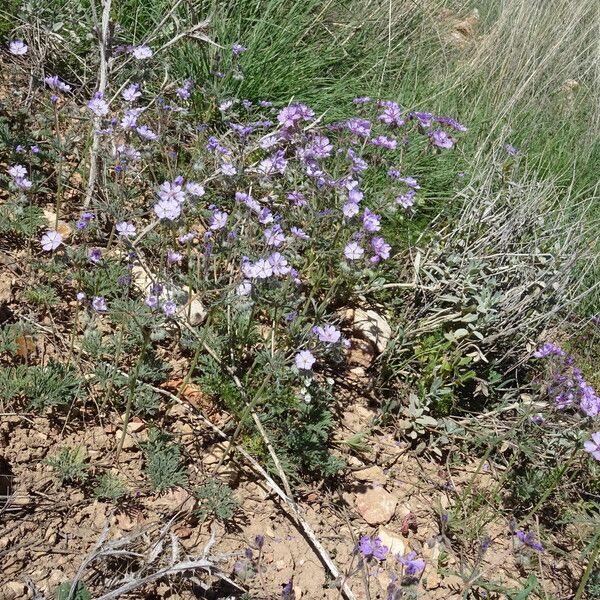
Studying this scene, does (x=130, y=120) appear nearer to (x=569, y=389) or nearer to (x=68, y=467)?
(x=68, y=467)

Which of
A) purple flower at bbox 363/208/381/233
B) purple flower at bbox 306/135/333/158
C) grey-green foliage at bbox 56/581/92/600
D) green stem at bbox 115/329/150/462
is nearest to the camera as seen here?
grey-green foliage at bbox 56/581/92/600

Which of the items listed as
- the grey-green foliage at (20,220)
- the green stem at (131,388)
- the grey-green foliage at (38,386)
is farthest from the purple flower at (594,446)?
the grey-green foliage at (20,220)

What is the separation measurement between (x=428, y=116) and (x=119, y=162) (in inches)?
56.6

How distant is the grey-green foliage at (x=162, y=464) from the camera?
2.21m

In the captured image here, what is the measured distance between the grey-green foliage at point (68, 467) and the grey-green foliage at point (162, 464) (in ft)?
0.68

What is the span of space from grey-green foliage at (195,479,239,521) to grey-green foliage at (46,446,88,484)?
38cm

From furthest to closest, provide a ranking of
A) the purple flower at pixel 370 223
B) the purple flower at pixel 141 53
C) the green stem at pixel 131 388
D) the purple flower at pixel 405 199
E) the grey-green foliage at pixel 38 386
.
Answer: the purple flower at pixel 141 53 < the purple flower at pixel 405 199 < the purple flower at pixel 370 223 < the grey-green foliage at pixel 38 386 < the green stem at pixel 131 388

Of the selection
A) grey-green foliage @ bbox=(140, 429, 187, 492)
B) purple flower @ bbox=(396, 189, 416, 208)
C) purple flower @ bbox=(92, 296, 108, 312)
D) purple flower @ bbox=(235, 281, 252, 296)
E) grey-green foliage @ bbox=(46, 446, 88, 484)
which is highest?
purple flower @ bbox=(396, 189, 416, 208)

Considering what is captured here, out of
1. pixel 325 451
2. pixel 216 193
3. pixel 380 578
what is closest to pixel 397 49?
pixel 216 193

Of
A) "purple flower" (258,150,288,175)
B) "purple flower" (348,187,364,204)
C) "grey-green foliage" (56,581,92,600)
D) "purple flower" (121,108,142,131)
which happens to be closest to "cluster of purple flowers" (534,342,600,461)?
"purple flower" (348,187,364,204)

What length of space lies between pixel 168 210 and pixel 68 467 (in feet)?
2.90

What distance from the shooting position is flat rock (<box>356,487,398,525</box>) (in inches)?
98.7

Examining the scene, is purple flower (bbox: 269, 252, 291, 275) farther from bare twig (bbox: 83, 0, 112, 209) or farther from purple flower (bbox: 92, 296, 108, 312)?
bare twig (bbox: 83, 0, 112, 209)

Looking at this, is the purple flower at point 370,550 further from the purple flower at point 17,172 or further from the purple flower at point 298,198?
the purple flower at point 17,172
